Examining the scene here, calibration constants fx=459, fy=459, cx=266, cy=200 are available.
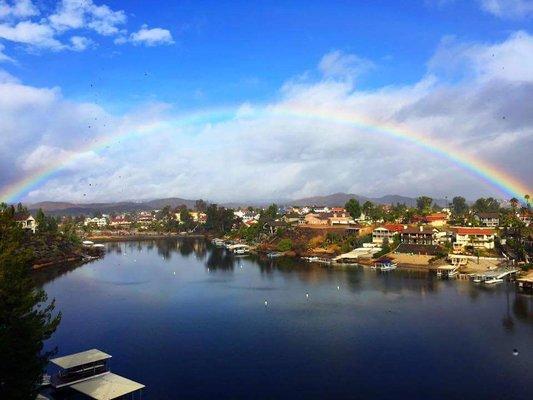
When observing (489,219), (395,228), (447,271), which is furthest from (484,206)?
(447,271)

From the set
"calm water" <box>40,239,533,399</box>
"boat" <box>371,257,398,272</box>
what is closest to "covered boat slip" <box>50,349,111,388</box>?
"calm water" <box>40,239,533,399</box>

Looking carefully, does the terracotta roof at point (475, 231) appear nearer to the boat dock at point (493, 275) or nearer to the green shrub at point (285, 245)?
the boat dock at point (493, 275)

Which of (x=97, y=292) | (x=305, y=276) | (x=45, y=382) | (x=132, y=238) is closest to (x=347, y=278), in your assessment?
(x=305, y=276)

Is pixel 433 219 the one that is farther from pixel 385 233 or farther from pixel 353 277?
pixel 353 277

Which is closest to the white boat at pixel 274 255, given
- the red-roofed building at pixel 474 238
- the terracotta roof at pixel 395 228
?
the terracotta roof at pixel 395 228

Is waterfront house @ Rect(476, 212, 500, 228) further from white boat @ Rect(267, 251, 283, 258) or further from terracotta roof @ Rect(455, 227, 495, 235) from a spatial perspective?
white boat @ Rect(267, 251, 283, 258)

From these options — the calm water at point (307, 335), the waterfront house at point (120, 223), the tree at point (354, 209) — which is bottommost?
the calm water at point (307, 335)
